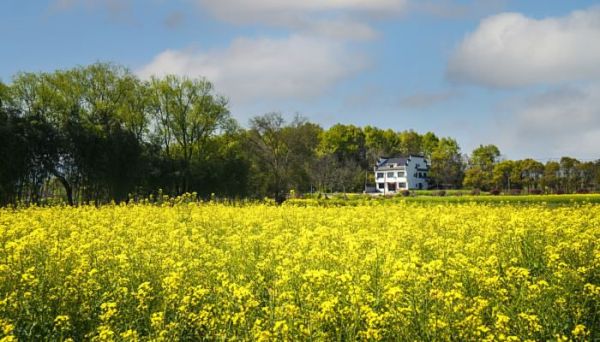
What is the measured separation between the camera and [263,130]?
57438 mm

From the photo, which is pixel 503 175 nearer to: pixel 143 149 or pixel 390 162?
pixel 390 162

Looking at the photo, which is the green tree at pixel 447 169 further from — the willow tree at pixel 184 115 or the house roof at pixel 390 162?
the willow tree at pixel 184 115

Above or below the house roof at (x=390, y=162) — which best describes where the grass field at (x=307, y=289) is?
below

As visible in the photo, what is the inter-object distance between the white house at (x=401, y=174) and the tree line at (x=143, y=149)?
24.0 meters

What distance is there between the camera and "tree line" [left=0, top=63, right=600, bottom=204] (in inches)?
1243

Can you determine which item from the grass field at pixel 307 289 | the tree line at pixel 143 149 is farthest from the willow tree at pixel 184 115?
the grass field at pixel 307 289

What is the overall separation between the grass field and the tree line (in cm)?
1710

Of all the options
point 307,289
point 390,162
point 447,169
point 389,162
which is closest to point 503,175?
point 447,169

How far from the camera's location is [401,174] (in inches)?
3875

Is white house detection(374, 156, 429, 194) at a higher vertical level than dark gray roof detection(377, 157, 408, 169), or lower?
lower

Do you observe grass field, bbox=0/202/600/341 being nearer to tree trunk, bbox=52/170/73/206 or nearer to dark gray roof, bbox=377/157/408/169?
tree trunk, bbox=52/170/73/206

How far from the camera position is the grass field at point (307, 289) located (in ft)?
17.0

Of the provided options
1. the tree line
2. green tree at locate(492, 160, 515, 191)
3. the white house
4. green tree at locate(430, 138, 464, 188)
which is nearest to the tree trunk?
the tree line

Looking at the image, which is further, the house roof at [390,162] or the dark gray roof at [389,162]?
the dark gray roof at [389,162]
